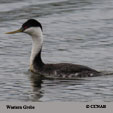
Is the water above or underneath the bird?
underneath

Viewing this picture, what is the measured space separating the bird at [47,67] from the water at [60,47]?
24 cm

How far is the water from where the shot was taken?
19.3 meters

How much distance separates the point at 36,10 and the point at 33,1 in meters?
1.94

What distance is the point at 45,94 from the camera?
19.2 meters

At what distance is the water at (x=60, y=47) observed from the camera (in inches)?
762

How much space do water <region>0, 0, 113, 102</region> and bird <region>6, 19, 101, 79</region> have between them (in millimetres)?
244

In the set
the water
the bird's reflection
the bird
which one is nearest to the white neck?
the bird

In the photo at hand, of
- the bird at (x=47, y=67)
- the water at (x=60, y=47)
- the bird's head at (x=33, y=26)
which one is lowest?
the water at (x=60, y=47)

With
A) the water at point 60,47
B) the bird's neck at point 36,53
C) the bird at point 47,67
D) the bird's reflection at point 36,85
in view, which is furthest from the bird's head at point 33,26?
the bird's reflection at point 36,85

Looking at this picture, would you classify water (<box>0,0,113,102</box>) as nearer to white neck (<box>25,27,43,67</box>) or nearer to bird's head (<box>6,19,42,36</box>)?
white neck (<box>25,27,43,67</box>)

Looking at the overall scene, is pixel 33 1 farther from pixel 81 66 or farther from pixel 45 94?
pixel 45 94

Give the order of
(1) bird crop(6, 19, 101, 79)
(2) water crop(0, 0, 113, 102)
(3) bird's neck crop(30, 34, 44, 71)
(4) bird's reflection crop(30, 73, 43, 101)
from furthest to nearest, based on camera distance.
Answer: (3) bird's neck crop(30, 34, 44, 71)
(1) bird crop(6, 19, 101, 79)
(2) water crop(0, 0, 113, 102)
(4) bird's reflection crop(30, 73, 43, 101)

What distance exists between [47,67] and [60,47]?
321 cm

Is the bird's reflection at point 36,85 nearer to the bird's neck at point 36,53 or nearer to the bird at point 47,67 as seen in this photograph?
the bird at point 47,67
